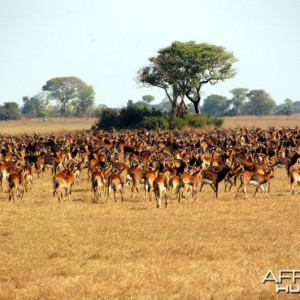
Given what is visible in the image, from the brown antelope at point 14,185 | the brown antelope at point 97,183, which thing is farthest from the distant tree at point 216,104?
the brown antelope at point 14,185

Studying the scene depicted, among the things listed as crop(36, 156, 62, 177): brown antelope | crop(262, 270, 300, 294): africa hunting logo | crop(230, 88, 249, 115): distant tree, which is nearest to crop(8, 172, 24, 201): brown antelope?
crop(36, 156, 62, 177): brown antelope

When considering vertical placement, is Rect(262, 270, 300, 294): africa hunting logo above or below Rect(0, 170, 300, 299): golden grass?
below

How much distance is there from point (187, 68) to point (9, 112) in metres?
72.8

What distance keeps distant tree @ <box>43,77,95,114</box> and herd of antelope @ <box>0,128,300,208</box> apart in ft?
342

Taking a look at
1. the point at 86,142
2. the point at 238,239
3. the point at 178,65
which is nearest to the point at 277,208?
the point at 238,239

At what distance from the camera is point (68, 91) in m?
147

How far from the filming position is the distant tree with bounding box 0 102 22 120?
12794cm

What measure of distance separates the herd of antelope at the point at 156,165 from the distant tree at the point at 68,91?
10416cm

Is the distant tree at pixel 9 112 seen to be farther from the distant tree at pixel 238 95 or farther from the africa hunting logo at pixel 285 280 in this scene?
the africa hunting logo at pixel 285 280

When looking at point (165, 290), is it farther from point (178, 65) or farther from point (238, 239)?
point (178, 65)

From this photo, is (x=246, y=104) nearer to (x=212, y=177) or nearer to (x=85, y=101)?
(x=85, y=101)

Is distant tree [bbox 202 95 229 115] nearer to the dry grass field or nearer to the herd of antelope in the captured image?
the herd of antelope

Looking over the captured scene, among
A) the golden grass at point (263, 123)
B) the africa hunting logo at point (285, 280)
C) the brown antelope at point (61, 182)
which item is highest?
the brown antelope at point (61, 182)

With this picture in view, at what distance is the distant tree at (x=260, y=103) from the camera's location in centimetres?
15288
